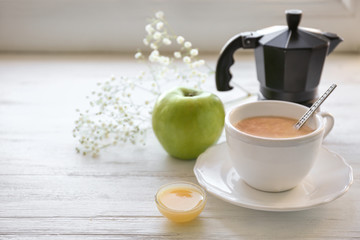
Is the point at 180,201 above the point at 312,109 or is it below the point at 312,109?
below

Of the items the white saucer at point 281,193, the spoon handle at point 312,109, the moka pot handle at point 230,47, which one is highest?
the moka pot handle at point 230,47

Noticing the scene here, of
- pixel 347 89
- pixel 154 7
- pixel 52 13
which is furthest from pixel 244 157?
pixel 52 13

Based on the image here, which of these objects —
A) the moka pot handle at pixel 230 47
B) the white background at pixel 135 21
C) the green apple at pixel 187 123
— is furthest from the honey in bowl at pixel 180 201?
the white background at pixel 135 21

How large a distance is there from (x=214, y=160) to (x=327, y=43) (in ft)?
1.13

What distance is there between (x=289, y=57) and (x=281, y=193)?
1.00 ft

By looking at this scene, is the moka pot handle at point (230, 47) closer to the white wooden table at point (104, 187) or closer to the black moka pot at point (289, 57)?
the black moka pot at point (289, 57)

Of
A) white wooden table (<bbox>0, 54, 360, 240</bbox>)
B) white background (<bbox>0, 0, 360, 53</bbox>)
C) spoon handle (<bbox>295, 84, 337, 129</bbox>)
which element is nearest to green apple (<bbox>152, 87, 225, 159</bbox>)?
white wooden table (<bbox>0, 54, 360, 240</bbox>)

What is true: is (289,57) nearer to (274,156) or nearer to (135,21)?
(274,156)

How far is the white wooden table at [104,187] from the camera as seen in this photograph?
73 centimetres

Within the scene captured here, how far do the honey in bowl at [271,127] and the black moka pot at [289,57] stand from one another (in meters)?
0.14

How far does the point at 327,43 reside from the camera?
0.95m

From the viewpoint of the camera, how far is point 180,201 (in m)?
0.78

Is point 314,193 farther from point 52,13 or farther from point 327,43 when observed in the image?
point 52,13

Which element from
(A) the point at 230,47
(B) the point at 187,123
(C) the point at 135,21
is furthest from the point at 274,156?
(C) the point at 135,21
